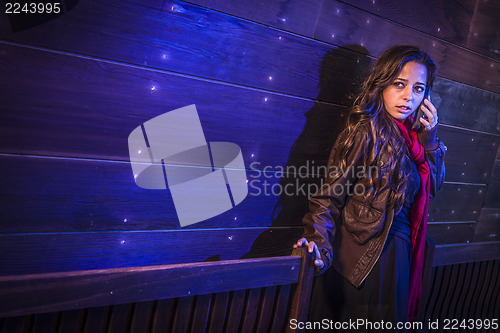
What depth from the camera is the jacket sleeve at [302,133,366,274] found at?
1.48 m

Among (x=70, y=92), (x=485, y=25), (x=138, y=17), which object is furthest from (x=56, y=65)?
(x=485, y=25)

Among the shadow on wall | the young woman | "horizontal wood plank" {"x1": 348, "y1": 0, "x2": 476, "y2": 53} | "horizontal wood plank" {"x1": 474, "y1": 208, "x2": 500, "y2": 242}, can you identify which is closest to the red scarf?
the young woman

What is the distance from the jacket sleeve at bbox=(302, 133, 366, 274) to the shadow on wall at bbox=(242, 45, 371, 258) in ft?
0.65

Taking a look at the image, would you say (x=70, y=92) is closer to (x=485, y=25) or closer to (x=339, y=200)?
(x=339, y=200)

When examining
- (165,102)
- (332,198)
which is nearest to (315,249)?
(332,198)

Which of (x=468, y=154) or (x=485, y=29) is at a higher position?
(x=485, y=29)

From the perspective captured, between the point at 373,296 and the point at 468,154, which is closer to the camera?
the point at 373,296

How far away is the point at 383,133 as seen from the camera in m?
1.55

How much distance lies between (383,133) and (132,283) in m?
1.13

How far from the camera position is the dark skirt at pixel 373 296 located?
1.52 metres

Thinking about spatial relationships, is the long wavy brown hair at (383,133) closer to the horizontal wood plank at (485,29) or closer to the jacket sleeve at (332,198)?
the jacket sleeve at (332,198)

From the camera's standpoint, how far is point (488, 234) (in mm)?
2586

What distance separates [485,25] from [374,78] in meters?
1.09

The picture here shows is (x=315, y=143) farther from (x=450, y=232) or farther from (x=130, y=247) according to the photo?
(x=450, y=232)
